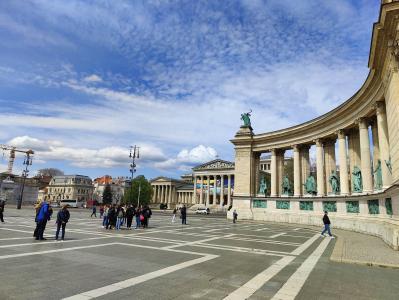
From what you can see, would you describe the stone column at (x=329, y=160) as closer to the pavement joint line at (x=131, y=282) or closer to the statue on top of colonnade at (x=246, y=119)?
the statue on top of colonnade at (x=246, y=119)

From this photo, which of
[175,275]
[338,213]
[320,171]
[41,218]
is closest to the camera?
[175,275]

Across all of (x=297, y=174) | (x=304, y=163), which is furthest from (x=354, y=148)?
(x=304, y=163)

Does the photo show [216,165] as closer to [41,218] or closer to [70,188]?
[70,188]

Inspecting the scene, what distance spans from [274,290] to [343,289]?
1.64 metres

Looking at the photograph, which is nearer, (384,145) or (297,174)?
(384,145)

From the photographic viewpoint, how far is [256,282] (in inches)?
296

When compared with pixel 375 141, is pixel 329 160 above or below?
below

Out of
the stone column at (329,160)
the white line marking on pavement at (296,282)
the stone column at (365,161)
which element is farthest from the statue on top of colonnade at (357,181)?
the white line marking on pavement at (296,282)

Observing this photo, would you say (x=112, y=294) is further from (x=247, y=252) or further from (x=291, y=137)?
(x=291, y=137)

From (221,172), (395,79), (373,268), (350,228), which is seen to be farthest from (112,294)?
(221,172)

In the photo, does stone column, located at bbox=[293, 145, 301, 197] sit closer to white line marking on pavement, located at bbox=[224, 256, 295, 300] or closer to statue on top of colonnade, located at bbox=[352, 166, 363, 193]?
statue on top of colonnade, located at bbox=[352, 166, 363, 193]

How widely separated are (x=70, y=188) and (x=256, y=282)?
14758cm

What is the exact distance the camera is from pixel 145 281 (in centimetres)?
712

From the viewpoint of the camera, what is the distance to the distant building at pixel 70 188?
140725 millimetres
